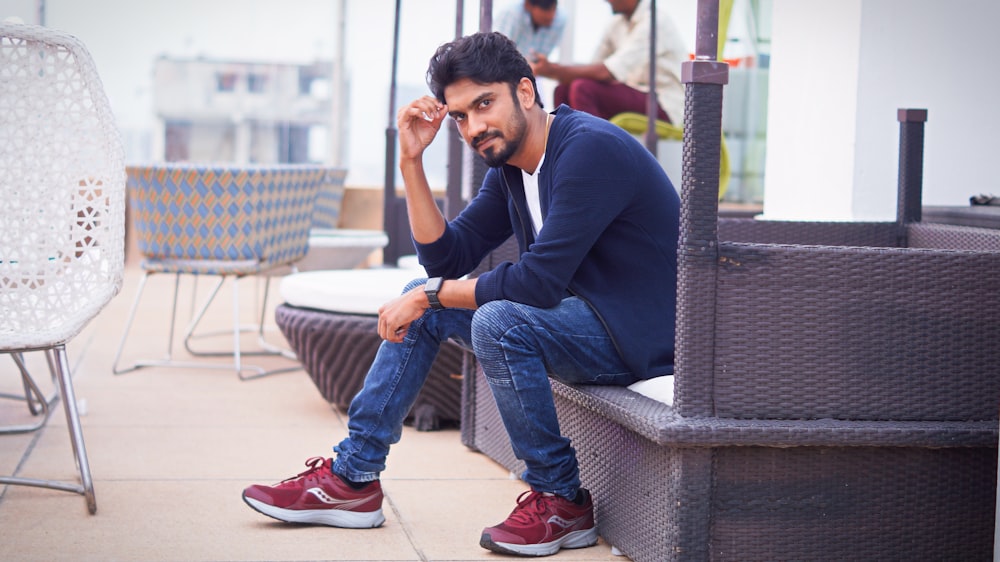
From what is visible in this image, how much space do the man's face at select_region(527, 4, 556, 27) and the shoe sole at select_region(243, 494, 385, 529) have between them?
12.5 ft

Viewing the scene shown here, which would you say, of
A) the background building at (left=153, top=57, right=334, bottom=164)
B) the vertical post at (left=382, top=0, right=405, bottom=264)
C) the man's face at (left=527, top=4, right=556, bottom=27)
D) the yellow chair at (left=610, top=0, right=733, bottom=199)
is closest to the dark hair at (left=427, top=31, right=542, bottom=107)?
the vertical post at (left=382, top=0, right=405, bottom=264)

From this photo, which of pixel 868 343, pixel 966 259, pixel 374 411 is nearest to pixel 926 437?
pixel 868 343

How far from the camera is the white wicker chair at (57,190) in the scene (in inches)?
93.8

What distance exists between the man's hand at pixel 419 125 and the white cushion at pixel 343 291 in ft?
2.42

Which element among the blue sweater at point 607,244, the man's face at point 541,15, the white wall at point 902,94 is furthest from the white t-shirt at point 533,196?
the man's face at point 541,15

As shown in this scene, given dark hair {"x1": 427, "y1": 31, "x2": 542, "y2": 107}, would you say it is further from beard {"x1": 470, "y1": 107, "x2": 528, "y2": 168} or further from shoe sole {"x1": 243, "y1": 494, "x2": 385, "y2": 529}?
shoe sole {"x1": 243, "y1": 494, "x2": 385, "y2": 529}

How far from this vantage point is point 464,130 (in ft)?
7.74

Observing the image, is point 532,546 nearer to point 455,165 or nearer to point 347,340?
point 347,340

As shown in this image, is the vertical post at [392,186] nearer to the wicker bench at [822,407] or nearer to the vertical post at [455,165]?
the vertical post at [455,165]

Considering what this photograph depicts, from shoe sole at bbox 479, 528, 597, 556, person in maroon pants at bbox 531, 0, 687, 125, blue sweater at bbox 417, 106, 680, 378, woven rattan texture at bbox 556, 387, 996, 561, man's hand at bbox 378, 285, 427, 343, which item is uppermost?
person in maroon pants at bbox 531, 0, 687, 125

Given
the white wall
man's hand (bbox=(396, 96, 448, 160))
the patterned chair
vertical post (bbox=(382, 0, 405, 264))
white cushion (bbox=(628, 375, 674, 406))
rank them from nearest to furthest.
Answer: white cushion (bbox=(628, 375, 674, 406))
man's hand (bbox=(396, 96, 448, 160))
the white wall
the patterned chair
vertical post (bbox=(382, 0, 405, 264))

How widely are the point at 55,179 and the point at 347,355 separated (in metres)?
1.06

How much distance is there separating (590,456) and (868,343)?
653 millimetres

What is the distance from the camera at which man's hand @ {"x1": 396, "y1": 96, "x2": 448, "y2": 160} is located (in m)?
2.45
